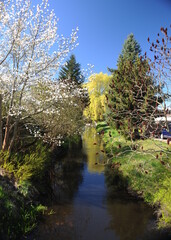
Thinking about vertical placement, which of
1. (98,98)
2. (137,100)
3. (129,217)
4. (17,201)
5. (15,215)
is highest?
(98,98)

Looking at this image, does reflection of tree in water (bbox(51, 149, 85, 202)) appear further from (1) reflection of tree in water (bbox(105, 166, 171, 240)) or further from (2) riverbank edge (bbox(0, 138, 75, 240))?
(1) reflection of tree in water (bbox(105, 166, 171, 240))

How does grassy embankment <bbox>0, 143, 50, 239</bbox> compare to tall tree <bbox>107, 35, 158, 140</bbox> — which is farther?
grassy embankment <bbox>0, 143, 50, 239</bbox>

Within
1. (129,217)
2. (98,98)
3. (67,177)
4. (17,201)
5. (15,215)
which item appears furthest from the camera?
(98,98)

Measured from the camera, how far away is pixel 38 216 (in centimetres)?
597

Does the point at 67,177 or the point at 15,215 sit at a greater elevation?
the point at 67,177

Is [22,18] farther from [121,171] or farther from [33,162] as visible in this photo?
[121,171]

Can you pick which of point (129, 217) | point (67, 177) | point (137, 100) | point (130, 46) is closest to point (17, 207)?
point (129, 217)

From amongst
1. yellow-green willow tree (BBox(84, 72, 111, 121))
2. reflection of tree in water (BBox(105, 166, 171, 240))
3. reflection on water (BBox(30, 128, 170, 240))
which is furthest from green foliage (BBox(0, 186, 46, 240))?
yellow-green willow tree (BBox(84, 72, 111, 121))

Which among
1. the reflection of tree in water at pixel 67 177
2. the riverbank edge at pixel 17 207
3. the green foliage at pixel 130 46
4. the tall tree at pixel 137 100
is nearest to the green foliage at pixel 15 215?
the riverbank edge at pixel 17 207

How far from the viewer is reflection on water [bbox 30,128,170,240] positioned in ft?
17.4

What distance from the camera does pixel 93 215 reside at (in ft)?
21.0

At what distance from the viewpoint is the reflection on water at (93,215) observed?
532 centimetres

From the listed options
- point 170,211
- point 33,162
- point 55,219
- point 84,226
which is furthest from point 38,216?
point 170,211

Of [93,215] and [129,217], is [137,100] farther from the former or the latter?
[93,215]
